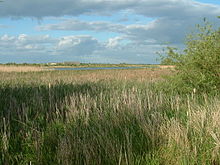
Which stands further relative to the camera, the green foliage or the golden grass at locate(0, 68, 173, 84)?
the golden grass at locate(0, 68, 173, 84)

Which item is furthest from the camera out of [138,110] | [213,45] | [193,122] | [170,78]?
[170,78]

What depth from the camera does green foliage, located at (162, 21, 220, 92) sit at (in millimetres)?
8766

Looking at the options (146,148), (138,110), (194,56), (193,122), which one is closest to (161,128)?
(146,148)

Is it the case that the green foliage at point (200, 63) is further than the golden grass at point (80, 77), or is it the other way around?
the golden grass at point (80, 77)

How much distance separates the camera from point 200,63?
8922 mm

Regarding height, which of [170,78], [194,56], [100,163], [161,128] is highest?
[194,56]

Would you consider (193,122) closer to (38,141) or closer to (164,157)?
(164,157)

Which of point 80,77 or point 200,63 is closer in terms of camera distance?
point 200,63

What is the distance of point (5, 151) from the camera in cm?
420

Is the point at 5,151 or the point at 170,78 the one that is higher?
the point at 170,78

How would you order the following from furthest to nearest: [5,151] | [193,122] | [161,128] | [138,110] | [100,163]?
[138,110], [193,122], [161,128], [5,151], [100,163]

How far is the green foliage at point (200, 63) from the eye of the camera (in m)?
8.77

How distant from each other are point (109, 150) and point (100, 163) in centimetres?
27

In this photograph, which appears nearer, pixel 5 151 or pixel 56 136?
pixel 5 151
